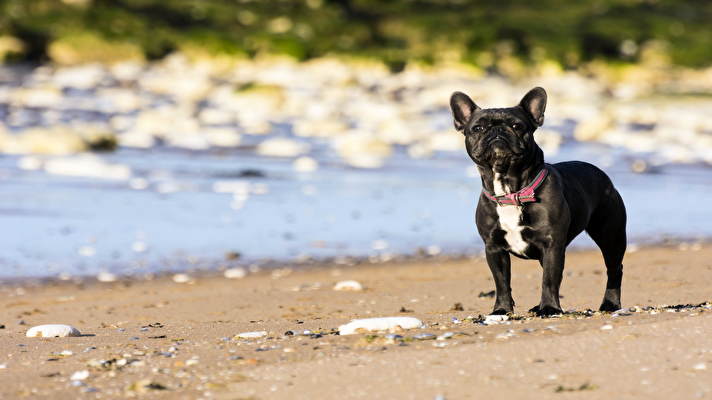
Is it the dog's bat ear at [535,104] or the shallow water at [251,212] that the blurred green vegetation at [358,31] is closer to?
the shallow water at [251,212]

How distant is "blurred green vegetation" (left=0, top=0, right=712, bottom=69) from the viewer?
5541 cm

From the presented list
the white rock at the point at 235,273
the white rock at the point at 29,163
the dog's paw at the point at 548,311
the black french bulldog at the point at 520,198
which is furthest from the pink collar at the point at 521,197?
the white rock at the point at 29,163

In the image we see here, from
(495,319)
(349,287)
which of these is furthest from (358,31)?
(495,319)

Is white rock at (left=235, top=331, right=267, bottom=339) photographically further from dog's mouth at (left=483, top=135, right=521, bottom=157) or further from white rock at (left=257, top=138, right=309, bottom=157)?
white rock at (left=257, top=138, right=309, bottom=157)

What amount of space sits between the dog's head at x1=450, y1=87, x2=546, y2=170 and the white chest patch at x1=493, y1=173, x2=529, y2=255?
145mm

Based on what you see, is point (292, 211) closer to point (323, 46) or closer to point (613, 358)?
point (613, 358)

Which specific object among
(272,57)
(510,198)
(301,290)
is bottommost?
(301,290)

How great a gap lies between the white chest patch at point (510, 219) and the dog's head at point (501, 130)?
0.15 m

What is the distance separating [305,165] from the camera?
64.2 feet

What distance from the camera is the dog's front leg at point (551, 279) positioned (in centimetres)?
746

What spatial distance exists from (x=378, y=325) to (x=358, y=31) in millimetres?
59913

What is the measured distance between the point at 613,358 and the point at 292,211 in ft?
30.5

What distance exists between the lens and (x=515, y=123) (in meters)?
7.41

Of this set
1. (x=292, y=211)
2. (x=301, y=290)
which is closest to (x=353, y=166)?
(x=292, y=211)
